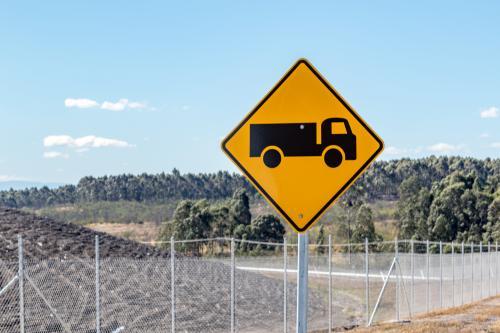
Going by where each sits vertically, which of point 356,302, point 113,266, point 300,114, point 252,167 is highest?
point 300,114

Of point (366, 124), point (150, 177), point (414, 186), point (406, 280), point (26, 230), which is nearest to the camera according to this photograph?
point (366, 124)

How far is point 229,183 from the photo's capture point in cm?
14412

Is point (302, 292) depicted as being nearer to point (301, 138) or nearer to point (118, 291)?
point (301, 138)

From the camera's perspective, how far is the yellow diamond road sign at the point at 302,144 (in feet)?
19.1

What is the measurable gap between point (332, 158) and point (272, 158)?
18.3 inches

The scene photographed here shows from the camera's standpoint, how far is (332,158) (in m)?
5.88

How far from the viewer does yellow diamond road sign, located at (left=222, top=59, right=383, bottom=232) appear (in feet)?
19.1

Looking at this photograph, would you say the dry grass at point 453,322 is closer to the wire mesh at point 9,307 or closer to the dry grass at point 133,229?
the wire mesh at point 9,307

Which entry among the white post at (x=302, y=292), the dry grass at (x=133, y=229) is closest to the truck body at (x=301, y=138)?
the white post at (x=302, y=292)

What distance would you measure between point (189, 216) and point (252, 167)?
60436mm

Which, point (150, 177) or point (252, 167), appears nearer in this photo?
point (252, 167)

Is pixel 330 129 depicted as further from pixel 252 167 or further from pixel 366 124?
pixel 252 167

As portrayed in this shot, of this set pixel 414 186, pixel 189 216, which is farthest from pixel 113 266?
pixel 414 186

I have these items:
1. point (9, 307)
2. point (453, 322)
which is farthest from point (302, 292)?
point (453, 322)
